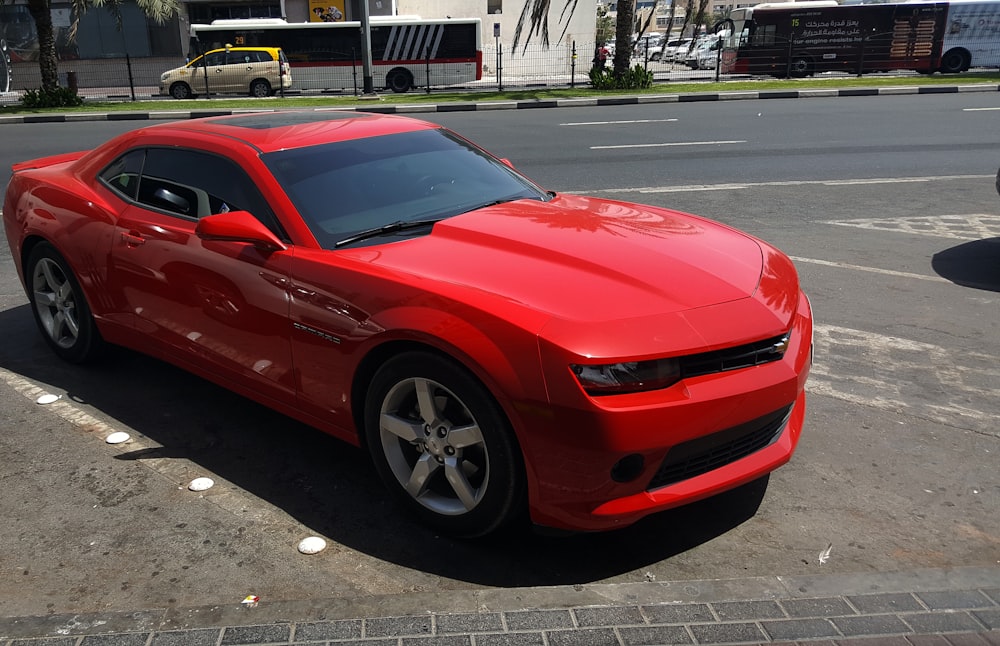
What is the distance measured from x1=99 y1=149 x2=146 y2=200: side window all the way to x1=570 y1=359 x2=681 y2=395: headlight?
2.98m

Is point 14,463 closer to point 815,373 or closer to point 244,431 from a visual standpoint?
point 244,431

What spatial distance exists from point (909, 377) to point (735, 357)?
224cm

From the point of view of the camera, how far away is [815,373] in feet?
15.3

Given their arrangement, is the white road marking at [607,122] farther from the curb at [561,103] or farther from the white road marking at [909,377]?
the white road marking at [909,377]

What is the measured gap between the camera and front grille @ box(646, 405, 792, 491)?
282 centimetres

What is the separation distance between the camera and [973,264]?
681 centimetres

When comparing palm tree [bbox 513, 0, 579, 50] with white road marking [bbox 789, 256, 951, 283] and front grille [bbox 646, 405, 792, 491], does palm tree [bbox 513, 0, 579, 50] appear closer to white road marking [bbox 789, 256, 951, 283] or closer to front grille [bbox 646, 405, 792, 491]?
white road marking [bbox 789, 256, 951, 283]

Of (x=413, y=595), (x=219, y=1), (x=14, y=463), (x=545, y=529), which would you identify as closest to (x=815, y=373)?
(x=545, y=529)

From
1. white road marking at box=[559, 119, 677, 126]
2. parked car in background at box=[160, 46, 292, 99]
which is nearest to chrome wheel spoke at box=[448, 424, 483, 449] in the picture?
white road marking at box=[559, 119, 677, 126]

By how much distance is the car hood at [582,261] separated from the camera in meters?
2.95

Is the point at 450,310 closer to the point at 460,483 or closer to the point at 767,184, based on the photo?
the point at 460,483

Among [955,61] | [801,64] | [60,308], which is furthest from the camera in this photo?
[955,61]

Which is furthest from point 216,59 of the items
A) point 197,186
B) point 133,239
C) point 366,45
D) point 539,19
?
point 197,186

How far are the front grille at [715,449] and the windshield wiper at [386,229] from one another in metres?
1.56
